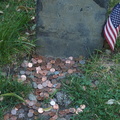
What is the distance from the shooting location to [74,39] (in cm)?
370

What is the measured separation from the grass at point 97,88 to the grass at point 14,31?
0.69 meters

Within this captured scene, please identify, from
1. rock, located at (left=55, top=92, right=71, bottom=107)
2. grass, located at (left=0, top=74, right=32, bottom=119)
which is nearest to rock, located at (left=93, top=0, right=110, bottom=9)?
rock, located at (left=55, top=92, right=71, bottom=107)

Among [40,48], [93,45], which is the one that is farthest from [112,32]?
[40,48]

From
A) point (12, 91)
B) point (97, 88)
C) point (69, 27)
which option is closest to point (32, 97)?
point (12, 91)

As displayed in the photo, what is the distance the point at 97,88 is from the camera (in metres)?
3.38

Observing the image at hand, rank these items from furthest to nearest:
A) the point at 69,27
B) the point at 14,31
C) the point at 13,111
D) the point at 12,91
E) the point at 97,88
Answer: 1. the point at 14,31
2. the point at 69,27
3. the point at 97,88
4. the point at 12,91
5. the point at 13,111

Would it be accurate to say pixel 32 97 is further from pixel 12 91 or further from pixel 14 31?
pixel 14 31

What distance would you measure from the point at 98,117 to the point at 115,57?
3.03ft

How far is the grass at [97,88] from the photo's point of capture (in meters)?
3.15

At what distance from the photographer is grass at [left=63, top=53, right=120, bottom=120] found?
3146mm

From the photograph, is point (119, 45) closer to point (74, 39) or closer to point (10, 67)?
point (74, 39)

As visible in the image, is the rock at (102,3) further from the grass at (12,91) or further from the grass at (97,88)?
the grass at (12,91)

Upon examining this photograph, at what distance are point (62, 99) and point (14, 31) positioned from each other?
108cm

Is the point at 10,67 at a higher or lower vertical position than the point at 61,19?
lower
